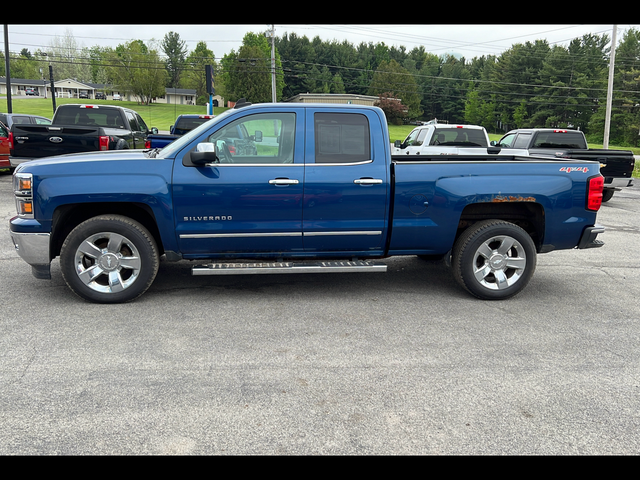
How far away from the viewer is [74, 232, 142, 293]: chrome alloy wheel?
523cm

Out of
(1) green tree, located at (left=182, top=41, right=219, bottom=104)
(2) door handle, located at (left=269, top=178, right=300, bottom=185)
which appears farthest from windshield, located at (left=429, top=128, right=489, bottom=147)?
(1) green tree, located at (left=182, top=41, right=219, bottom=104)

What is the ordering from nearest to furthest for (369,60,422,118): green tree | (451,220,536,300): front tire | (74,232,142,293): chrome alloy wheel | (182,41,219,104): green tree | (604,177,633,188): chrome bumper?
(74,232,142,293): chrome alloy wheel, (451,220,536,300): front tire, (604,177,633,188): chrome bumper, (369,60,422,118): green tree, (182,41,219,104): green tree

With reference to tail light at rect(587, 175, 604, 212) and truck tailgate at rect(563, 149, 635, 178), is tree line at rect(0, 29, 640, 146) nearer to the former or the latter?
truck tailgate at rect(563, 149, 635, 178)

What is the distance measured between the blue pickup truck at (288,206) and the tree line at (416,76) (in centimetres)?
6670

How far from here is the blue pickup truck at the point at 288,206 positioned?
5207mm

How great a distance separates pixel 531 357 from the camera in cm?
425

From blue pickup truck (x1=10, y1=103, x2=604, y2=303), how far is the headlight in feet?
0.03

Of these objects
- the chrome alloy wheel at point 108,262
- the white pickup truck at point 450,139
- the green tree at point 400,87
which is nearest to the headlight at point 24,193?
the chrome alloy wheel at point 108,262

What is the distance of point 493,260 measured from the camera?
225 inches

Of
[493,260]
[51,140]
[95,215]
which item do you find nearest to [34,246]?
[95,215]

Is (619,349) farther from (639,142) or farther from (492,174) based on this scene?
(639,142)

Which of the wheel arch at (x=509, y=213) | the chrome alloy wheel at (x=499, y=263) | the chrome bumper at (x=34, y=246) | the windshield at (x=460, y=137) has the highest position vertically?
the windshield at (x=460, y=137)

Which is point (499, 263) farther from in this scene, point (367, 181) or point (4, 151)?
point (4, 151)

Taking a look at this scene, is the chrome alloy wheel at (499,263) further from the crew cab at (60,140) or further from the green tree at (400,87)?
the green tree at (400,87)
